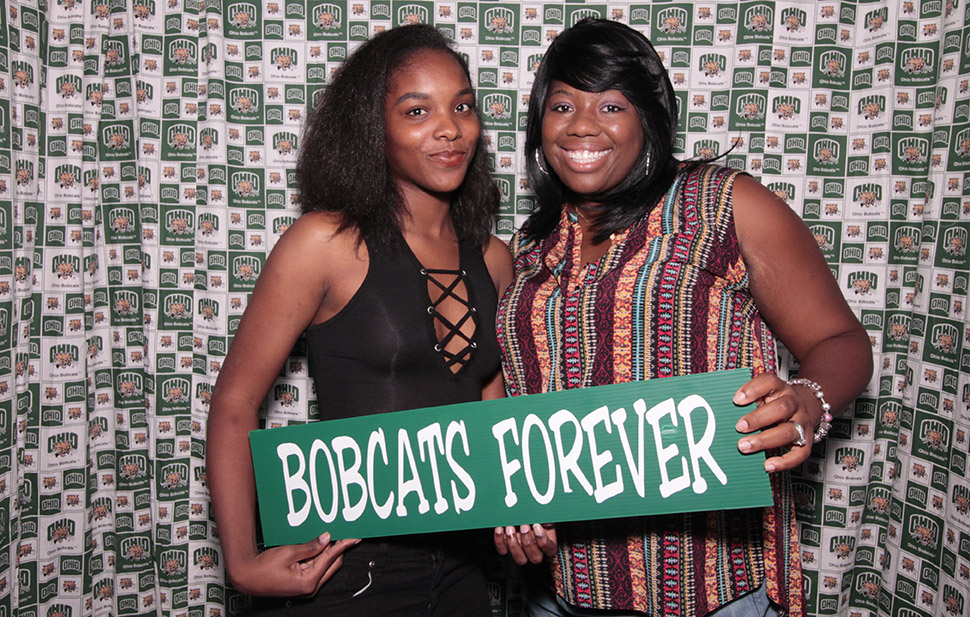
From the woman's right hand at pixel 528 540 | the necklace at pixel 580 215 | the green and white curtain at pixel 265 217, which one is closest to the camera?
the woman's right hand at pixel 528 540

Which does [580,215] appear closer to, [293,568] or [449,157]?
[449,157]

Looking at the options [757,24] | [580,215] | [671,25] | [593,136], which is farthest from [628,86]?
[757,24]

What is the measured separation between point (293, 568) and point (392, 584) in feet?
0.66

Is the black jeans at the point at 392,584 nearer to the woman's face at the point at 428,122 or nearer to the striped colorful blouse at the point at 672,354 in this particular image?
the striped colorful blouse at the point at 672,354

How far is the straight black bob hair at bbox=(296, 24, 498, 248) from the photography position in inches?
54.6

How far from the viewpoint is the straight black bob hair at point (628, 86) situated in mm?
1354

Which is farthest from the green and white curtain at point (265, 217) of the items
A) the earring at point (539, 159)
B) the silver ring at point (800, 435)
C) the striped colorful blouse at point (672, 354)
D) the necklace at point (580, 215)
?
the silver ring at point (800, 435)

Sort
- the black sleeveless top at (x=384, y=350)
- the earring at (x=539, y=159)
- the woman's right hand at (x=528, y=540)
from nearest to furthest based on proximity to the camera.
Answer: the woman's right hand at (x=528, y=540) → the black sleeveless top at (x=384, y=350) → the earring at (x=539, y=159)

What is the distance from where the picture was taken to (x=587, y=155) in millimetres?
1382

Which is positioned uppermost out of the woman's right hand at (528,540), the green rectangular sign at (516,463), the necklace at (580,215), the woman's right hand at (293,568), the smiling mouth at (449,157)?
the smiling mouth at (449,157)

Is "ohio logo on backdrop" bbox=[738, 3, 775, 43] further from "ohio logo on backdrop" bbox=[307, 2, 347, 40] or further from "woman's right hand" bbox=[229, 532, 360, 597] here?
"woman's right hand" bbox=[229, 532, 360, 597]

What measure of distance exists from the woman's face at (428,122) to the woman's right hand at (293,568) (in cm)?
74

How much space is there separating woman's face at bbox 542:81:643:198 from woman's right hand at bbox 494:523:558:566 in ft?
2.25

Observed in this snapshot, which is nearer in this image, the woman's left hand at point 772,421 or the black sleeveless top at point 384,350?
the woman's left hand at point 772,421
